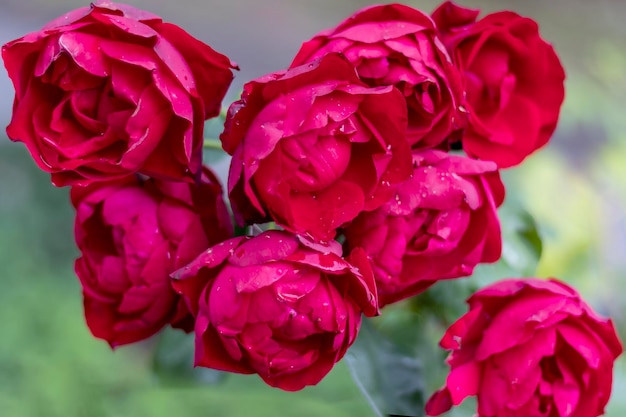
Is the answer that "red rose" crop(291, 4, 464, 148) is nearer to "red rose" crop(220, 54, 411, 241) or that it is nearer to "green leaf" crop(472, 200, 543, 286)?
"red rose" crop(220, 54, 411, 241)

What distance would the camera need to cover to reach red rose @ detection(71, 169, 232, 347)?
38cm

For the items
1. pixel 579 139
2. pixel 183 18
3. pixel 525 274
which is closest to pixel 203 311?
pixel 525 274

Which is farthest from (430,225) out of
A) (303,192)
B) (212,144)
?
(212,144)

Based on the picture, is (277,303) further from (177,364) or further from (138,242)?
(177,364)

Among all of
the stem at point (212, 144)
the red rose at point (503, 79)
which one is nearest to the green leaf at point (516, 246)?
the red rose at point (503, 79)

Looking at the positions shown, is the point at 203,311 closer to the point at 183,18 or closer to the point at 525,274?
the point at 525,274

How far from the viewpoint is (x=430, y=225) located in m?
0.38

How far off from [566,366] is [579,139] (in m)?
0.46

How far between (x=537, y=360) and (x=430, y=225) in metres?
0.10

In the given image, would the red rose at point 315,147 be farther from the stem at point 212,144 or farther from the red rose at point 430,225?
the stem at point 212,144

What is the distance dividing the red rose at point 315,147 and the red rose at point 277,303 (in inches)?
0.6

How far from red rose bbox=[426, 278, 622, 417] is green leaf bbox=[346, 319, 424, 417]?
0.10 ft

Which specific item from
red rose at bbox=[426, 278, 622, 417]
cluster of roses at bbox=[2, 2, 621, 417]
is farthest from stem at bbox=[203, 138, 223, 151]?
red rose at bbox=[426, 278, 622, 417]

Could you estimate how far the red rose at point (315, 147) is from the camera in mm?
316
